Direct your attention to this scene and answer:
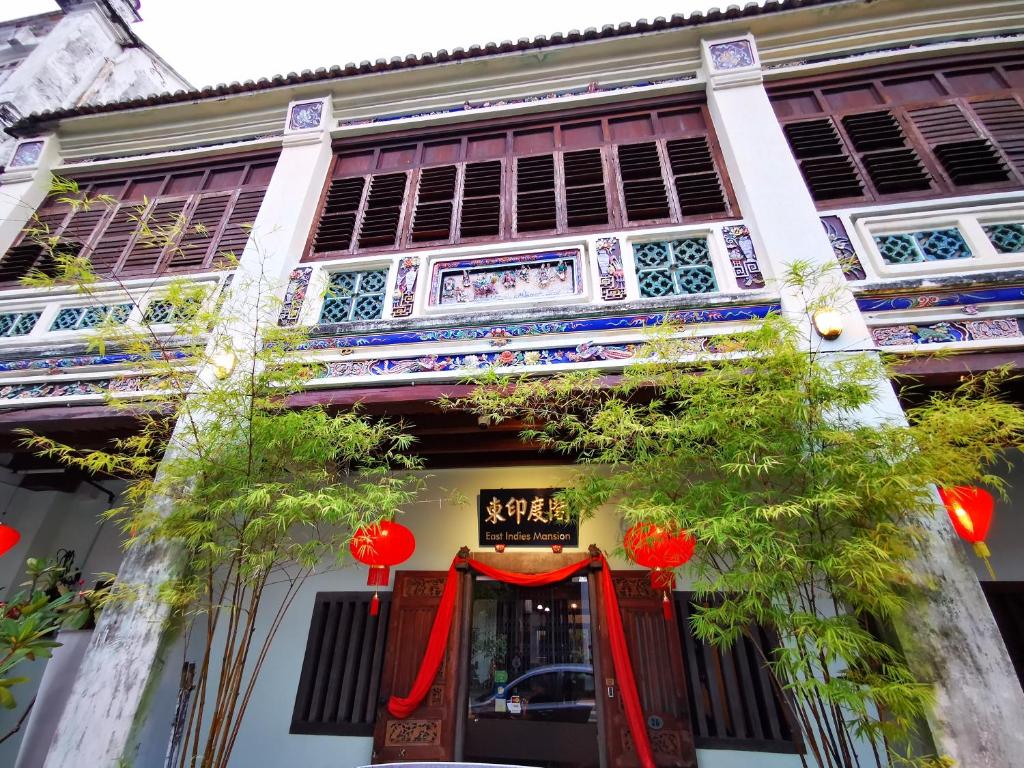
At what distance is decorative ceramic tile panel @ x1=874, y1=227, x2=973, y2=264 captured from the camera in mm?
3318

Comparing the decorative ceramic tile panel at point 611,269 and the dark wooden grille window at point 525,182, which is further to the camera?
the dark wooden grille window at point 525,182

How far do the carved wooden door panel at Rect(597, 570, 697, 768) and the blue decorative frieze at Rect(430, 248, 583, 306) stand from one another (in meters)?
2.54

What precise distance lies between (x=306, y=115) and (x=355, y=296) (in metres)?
2.60

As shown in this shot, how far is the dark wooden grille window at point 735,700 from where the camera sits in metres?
3.74

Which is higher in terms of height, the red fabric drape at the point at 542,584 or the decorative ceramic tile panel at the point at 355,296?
the decorative ceramic tile panel at the point at 355,296

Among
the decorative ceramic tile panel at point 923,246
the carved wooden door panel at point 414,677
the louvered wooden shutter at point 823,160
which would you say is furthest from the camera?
the carved wooden door panel at point 414,677

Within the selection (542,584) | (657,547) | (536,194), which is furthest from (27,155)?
(657,547)

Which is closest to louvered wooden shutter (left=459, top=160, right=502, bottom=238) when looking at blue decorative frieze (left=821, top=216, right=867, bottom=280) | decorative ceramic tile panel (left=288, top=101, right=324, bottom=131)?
decorative ceramic tile panel (left=288, top=101, right=324, bottom=131)

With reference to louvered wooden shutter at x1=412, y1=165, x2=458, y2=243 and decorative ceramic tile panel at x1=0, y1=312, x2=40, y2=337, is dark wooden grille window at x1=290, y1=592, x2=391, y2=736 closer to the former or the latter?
louvered wooden shutter at x1=412, y1=165, x2=458, y2=243

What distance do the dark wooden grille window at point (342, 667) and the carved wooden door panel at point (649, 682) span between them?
76.3 inches

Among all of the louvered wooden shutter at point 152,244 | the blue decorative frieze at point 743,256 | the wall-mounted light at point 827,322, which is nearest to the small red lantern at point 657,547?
the wall-mounted light at point 827,322

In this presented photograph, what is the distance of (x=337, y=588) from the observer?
15.0 ft

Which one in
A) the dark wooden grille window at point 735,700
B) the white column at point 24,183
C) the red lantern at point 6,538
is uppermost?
the white column at point 24,183

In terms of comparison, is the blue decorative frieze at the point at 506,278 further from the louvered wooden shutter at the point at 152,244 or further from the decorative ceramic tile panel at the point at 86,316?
the decorative ceramic tile panel at the point at 86,316
